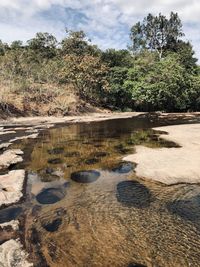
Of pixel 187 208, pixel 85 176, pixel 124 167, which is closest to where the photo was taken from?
pixel 187 208

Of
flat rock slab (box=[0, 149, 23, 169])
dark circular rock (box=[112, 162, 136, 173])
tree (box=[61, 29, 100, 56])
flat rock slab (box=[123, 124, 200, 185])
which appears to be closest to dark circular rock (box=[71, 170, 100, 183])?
dark circular rock (box=[112, 162, 136, 173])

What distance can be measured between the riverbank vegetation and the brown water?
24268mm

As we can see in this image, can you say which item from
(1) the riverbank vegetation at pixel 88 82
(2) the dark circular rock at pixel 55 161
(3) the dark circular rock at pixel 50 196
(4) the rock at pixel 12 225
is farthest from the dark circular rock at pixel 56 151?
(1) the riverbank vegetation at pixel 88 82

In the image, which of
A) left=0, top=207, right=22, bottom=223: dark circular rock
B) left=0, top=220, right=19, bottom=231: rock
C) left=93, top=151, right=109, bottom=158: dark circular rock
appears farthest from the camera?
left=93, top=151, right=109, bottom=158: dark circular rock

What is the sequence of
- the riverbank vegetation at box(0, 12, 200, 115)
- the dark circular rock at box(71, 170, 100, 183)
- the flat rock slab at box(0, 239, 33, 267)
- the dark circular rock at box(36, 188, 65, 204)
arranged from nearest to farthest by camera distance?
1. the flat rock slab at box(0, 239, 33, 267)
2. the dark circular rock at box(36, 188, 65, 204)
3. the dark circular rock at box(71, 170, 100, 183)
4. the riverbank vegetation at box(0, 12, 200, 115)

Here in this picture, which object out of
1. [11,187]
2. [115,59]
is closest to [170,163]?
[11,187]

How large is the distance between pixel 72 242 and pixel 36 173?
6.20m

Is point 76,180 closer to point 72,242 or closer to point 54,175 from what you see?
point 54,175

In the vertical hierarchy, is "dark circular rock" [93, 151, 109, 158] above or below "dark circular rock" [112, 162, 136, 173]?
above

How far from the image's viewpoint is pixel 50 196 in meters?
10.1

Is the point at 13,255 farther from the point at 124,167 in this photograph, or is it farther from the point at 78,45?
the point at 78,45

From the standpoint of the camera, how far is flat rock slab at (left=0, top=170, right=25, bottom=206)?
932cm

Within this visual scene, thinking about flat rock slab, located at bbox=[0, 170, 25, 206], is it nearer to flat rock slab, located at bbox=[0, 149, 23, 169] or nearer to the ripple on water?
flat rock slab, located at bbox=[0, 149, 23, 169]

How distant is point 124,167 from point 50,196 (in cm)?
460
